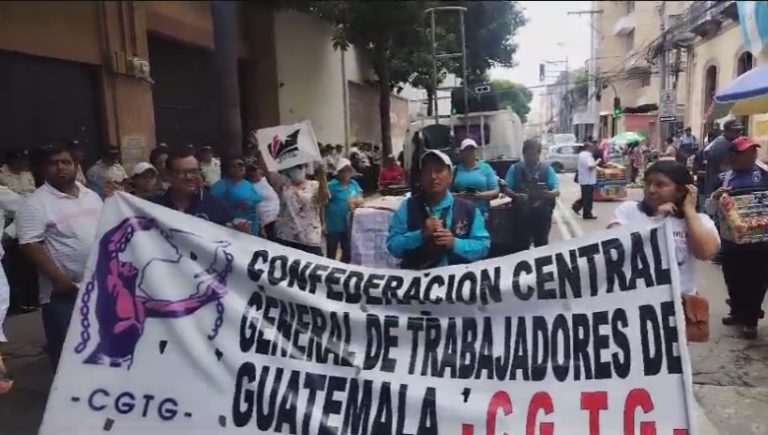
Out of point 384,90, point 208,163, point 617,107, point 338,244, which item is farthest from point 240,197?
point 617,107

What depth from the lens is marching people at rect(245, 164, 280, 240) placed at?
20.1 feet

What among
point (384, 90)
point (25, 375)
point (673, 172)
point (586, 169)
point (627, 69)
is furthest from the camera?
point (586, 169)

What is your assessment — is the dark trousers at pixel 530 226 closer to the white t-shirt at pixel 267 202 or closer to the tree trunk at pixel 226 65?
the white t-shirt at pixel 267 202

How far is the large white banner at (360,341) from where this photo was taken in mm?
2676

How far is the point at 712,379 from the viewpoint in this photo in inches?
162

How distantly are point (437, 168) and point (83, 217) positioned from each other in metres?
2.02

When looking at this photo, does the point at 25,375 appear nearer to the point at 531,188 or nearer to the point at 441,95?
the point at 441,95

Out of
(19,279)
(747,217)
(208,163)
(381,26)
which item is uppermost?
(381,26)

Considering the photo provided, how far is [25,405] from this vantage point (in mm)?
4039

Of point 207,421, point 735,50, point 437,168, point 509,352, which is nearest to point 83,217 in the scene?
point 207,421

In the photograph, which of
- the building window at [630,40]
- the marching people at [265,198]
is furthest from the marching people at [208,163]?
the building window at [630,40]

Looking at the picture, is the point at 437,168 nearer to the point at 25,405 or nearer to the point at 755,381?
the point at 755,381

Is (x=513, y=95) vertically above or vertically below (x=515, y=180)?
above

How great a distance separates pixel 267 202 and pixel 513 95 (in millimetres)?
3359
